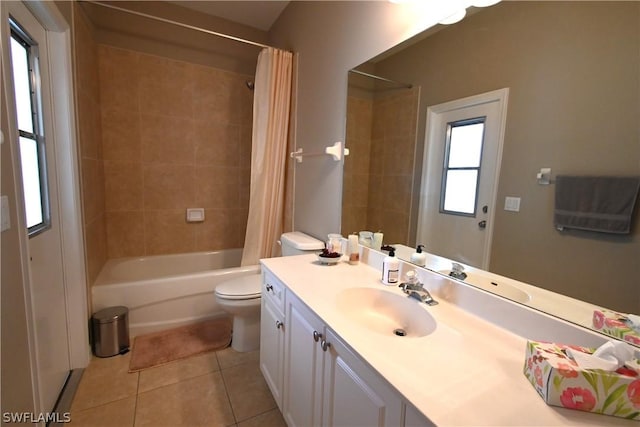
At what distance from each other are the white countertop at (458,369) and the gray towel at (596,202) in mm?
396

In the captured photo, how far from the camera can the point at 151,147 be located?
2625mm

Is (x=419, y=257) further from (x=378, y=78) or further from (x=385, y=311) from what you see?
(x=378, y=78)

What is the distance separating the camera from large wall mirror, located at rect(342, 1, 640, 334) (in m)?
0.70

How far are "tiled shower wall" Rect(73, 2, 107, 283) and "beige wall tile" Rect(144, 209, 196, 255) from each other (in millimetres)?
357

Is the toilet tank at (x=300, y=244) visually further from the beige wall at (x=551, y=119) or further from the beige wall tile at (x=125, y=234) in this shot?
the beige wall tile at (x=125, y=234)

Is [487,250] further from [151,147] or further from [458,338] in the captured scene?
[151,147]

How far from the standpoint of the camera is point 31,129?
1.42m

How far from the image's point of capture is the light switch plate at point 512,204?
36.2 inches

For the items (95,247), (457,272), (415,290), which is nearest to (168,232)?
(95,247)

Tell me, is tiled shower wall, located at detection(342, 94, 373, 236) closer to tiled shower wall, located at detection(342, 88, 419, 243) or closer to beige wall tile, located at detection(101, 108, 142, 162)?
tiled shower wall, located at detection(342, 88, 419, 243)

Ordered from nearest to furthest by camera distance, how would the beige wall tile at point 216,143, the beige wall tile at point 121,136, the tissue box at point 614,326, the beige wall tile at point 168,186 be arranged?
the tissue box at point 614,326 → the beige wall tile at point 121,136 → the beige wall tile at point 168,186 → the beige wall tile at point 216,143

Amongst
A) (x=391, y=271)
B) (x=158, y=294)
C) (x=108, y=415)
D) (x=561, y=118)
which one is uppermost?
(x=561, y=118)

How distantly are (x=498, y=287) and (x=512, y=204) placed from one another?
0.96 ft

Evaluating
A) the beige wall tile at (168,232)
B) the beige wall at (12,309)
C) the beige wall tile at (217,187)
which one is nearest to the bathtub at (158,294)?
the beige wall tile at (168,232)
